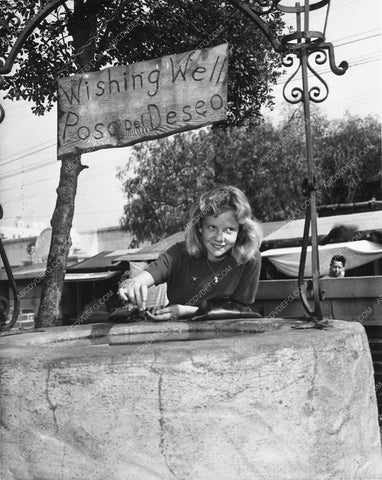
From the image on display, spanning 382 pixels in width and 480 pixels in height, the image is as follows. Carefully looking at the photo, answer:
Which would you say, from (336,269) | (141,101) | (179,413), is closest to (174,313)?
(141,101)

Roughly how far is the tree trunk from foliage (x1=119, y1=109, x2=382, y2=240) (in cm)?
1100

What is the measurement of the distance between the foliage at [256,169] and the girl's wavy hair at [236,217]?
48.3 feet

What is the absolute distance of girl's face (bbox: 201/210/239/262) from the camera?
10.0ft

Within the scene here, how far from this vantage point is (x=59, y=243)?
24.2ft

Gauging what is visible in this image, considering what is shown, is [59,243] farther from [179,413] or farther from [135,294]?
[179,413]

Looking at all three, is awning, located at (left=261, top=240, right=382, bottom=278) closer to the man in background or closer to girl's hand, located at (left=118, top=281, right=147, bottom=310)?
the man in background

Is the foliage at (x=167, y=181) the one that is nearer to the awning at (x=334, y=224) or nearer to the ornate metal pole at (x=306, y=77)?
the awning at (x=334, y=224)

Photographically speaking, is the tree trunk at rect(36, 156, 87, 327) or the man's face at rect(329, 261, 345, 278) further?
the man's face at rect(329, 261, 345, 278)

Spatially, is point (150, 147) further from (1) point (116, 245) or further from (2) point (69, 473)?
(2) point (69, 473)

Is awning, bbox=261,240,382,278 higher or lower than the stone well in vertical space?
higher

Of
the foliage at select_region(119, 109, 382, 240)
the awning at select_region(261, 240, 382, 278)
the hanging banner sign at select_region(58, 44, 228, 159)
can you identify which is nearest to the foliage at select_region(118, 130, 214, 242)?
the foliage at select_region(119, 109, 382, 240)

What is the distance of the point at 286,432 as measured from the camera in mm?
2027

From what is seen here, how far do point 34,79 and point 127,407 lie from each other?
6.14 metres

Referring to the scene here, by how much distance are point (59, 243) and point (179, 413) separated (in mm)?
5632
